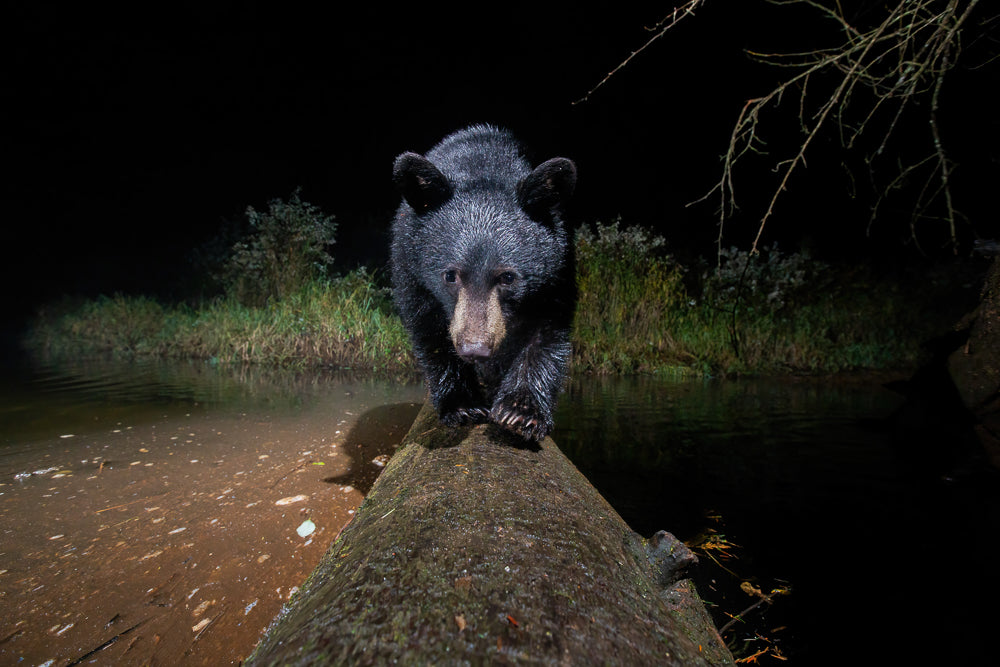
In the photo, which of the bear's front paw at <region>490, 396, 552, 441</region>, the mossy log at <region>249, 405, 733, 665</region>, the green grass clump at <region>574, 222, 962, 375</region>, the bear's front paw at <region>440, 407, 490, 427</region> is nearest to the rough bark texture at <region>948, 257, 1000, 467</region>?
the bear's front paw at <region>490, 396, 552, 441</region>

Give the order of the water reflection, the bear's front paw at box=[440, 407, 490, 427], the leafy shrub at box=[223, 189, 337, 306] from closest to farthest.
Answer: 1. the bear's front paw at box=[440, 407, 490, 427]
2. the water reflection
3. the leafy shrub at box=[223, 189, 337, 306]

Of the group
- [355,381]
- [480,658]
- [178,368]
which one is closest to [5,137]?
[178,368]

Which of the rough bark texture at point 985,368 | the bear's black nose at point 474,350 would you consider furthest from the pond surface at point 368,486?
the bear's black nose at point 474,350

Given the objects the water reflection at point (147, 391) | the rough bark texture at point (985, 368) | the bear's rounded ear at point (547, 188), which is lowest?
the water reflection at point (147, 391)

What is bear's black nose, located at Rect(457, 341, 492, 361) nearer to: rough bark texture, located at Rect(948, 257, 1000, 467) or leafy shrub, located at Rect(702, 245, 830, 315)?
rough bark texture, located at Rect(948, 257, 1000, 467)

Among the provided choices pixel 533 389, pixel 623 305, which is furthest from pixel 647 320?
pixel 533 389

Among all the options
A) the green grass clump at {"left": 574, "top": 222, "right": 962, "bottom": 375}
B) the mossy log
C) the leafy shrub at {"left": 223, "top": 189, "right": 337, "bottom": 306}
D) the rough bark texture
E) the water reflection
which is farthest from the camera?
the leafy shrub at {"left": 223, "top": 189, "right": 337, "bottom": 306}

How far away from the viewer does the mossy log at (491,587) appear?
692mm

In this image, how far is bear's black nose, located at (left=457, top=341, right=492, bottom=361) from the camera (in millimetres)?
1843

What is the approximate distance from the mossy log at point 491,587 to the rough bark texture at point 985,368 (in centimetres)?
264

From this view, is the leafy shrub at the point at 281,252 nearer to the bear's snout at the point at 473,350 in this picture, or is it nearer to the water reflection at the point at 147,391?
the water reflection at the point at 147,391

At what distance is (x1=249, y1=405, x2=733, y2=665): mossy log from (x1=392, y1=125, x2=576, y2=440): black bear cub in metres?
0.74

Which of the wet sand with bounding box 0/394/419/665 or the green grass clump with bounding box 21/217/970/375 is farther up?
the green grass clump with bounding box 21/217/970/375

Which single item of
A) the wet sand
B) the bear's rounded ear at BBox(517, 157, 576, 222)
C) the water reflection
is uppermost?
the bear's rounded ear at BBox(517, 157, 576, 222)
